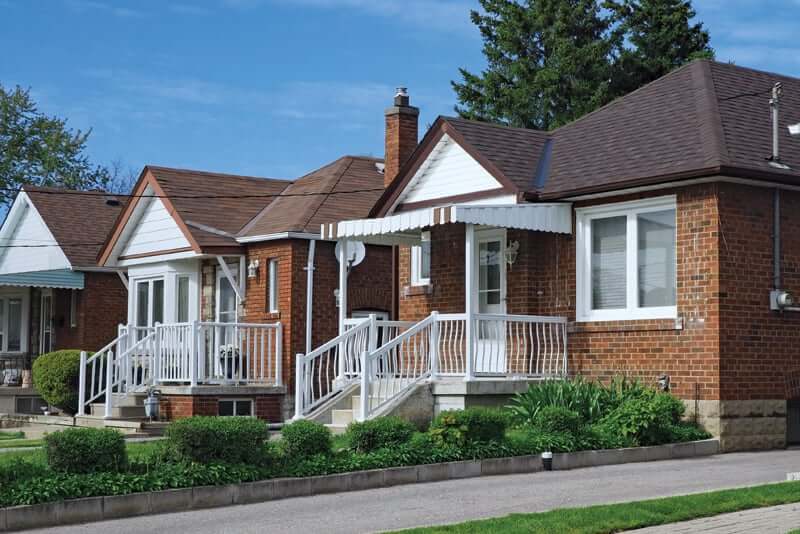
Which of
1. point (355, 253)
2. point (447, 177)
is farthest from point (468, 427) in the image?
point (355, 253)

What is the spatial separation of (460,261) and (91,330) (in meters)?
13.8

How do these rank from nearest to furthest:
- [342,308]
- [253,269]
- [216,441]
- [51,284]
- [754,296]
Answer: [216,441] < [754,296] < [342,308] < [253,269] < [51,284]

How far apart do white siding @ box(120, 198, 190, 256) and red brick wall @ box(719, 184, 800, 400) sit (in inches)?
501

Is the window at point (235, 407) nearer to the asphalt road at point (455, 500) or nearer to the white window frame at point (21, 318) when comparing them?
the asphalt road at point (455, 500)

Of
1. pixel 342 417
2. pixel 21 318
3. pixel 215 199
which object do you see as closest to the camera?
pixel 342 417

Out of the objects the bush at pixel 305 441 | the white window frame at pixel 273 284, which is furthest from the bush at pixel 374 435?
the white window frame at pixel 273 284

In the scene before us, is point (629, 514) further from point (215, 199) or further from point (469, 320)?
point (215, 199)

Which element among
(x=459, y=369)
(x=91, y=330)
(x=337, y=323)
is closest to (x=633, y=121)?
(x=459, y=369)

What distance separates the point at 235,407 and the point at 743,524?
44.8 feet

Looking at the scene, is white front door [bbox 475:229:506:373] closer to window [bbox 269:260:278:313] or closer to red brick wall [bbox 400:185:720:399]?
red brick wall [bbox 400:185:720:399]

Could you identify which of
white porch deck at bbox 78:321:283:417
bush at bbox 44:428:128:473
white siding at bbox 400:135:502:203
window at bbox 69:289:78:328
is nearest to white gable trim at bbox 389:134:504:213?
white siding at bbox 400:135:502:203

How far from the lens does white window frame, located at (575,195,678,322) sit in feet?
57.6

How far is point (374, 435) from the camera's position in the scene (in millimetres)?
13945

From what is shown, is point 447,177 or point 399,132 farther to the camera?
point 399,132
